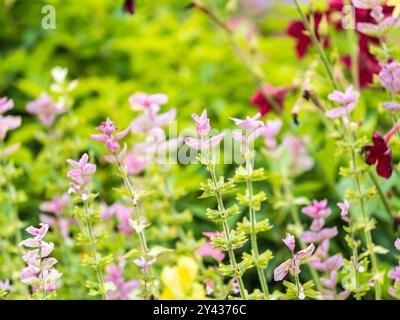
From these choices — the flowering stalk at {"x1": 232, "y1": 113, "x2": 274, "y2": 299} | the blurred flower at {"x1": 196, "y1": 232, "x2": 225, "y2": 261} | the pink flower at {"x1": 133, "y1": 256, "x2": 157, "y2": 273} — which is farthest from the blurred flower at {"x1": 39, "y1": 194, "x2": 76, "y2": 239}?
the flowering stalk at {"x1": 232, "y1": 113, "x2": 274, "y2": 299}

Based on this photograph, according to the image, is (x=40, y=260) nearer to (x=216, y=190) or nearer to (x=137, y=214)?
(x=137, y=214)

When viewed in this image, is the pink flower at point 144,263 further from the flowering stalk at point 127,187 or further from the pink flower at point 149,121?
the pink flower at point 149,121

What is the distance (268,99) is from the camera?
5.72 ft

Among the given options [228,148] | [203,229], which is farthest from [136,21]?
[203,229]

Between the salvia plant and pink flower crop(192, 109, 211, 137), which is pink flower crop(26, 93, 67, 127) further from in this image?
pink flower crop(192, 109, 211, 137)

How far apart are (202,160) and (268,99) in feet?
2.69

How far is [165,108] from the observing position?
2.23 m

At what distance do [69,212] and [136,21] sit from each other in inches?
→ 49.0

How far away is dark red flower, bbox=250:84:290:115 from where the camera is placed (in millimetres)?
1747

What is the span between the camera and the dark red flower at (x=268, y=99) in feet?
5.73

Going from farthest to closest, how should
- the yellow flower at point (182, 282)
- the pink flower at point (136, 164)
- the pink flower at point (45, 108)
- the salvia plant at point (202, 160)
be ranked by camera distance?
the pink flower at point (45, 108) → the pink flower at point (136, 164) → the yellow flower at point (182, 282) → the salvia plant at point (202, 160)

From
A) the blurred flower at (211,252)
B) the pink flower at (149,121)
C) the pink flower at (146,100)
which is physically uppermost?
the pink flower at (146,100)

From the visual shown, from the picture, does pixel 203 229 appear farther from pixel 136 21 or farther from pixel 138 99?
pixel 136 21

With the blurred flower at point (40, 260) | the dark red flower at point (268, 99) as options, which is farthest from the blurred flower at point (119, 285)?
the dark red flower at point (268, 99)
